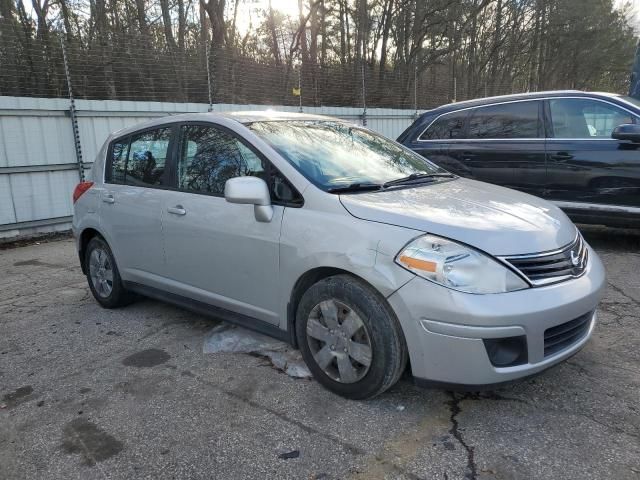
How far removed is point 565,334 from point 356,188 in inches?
52.6

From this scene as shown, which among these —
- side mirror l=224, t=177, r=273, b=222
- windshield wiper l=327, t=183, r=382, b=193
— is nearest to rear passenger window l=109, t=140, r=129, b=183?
side mirror l=224, t=177, r=273, b=222

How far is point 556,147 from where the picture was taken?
5531 millimetres

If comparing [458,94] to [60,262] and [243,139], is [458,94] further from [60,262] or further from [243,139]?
[243,139]

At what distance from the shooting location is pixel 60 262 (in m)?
6.42

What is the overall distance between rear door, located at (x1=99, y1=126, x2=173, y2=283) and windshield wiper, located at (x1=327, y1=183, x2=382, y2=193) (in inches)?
59.2

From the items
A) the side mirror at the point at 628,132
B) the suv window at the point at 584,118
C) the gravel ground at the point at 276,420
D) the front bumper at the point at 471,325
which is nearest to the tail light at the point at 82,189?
the gravel ground at the point at 276,420

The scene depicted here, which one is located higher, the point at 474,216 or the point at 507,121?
the point at 507,121

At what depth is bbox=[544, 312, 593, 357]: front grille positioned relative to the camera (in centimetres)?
247

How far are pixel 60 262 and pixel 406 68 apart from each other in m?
15.1

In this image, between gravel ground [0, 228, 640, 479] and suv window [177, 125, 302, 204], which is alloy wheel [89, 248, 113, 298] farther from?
suv window [177, 125, 302, 204]

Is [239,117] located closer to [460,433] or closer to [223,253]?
[223,253]

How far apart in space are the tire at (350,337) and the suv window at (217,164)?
2.00 feet

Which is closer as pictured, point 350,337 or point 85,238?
point 350,337

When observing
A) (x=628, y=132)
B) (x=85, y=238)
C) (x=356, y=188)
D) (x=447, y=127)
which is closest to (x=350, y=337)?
(x=356, y=188)
